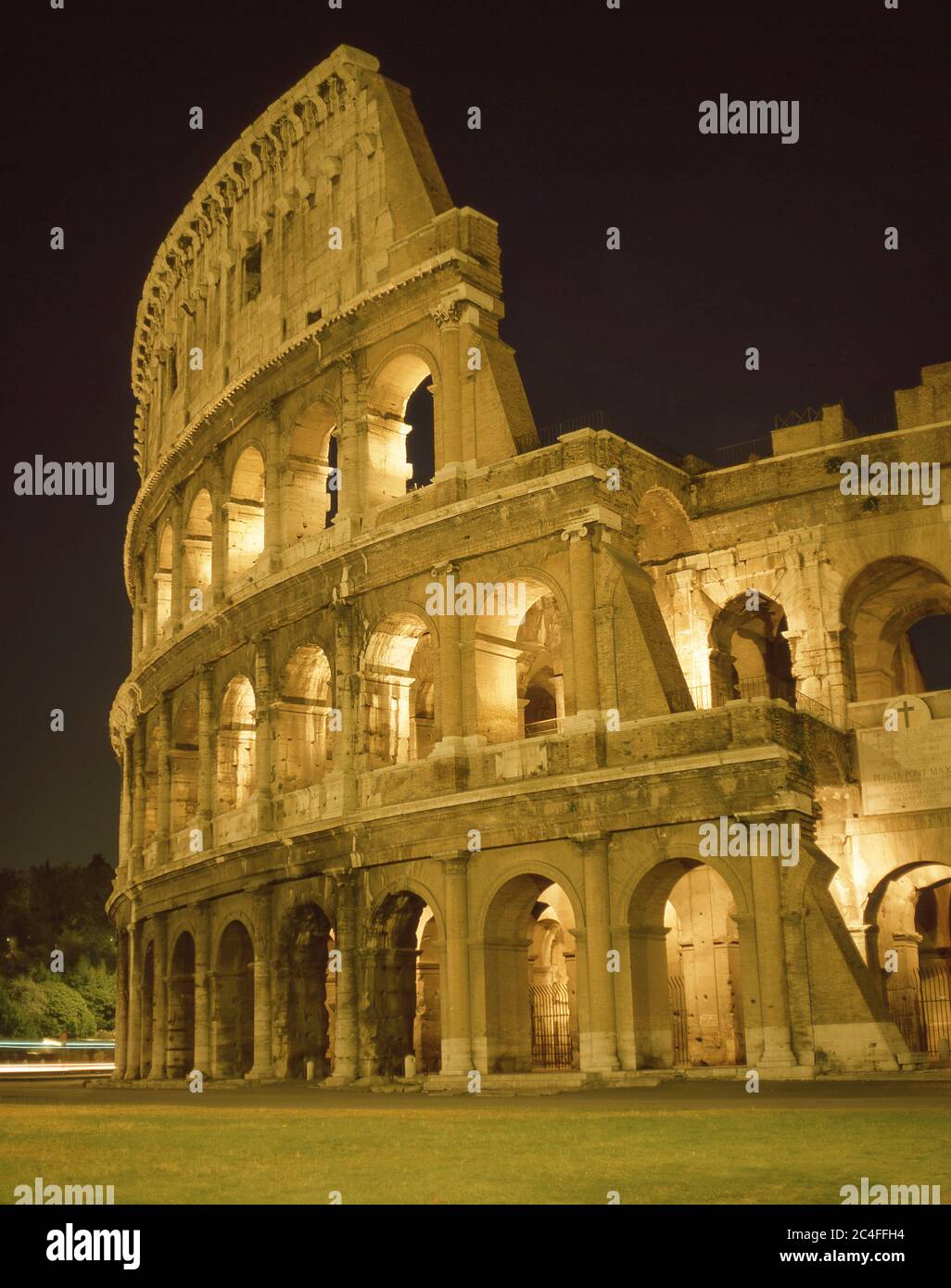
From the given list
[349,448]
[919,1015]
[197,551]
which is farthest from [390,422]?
[919,1015]

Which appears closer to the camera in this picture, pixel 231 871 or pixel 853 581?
pixel 853 581

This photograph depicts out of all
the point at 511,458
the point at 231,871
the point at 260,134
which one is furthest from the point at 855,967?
the point at 260,134

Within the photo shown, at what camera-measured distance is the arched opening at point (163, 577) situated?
112ft

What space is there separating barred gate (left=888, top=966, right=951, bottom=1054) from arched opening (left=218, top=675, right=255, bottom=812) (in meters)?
12.6

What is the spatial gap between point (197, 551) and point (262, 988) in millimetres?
10414

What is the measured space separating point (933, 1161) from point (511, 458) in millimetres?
15733

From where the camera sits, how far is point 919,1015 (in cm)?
2323

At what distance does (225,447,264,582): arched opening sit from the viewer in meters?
29.9

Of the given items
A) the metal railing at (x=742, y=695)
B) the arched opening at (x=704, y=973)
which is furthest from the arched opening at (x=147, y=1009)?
the metal railing at (x=742, y=695)

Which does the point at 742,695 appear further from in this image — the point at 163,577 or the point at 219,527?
the point at 163,577

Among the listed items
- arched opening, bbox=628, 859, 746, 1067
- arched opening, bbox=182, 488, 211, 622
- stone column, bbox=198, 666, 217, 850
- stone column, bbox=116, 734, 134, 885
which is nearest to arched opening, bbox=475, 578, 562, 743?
arched opening, bbox=628, 859, 746, 1067

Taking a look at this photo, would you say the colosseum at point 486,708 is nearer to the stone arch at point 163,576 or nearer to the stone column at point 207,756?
the stone column at point 207,756
